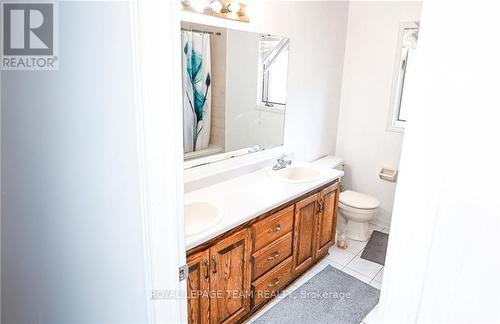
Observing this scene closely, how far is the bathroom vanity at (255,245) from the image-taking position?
172cm

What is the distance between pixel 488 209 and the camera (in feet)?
1.86

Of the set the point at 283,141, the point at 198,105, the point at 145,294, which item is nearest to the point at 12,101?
the point at 145,294

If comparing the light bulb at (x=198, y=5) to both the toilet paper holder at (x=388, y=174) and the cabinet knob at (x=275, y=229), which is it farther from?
the toilet paper holder at (x=388, y=174)

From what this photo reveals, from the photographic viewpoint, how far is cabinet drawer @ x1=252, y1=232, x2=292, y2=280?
2.06 m

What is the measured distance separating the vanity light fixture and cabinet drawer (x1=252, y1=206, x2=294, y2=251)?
134 centimetres

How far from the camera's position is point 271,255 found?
2.16m

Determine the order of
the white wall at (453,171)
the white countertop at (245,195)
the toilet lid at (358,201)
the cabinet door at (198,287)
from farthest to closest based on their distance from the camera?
the toilet lid at (358,201)
the white countertop at (245,195)
the cabinet door at (198,287)
the white wall at (453,171)

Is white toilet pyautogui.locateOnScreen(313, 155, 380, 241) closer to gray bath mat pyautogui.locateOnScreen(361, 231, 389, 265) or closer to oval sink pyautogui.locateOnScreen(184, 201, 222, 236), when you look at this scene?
gray bath mat pyautogui.locateOnScreen(361, 231, 389, 265)

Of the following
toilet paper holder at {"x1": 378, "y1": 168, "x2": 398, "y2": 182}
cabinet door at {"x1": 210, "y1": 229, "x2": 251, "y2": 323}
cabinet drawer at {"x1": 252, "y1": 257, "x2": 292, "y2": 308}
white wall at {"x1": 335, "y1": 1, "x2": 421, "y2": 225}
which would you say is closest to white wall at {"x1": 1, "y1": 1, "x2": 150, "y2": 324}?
cabinet door at {"x1": 210, "y1": 229, "x2": 251, "y2": 323}

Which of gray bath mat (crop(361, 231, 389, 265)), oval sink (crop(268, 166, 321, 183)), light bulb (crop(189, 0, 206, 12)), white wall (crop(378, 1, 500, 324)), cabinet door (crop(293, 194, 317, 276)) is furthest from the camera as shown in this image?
gray bath mat (crop(361, 231, 389, 265))

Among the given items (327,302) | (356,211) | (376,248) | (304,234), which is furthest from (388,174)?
(327,302)

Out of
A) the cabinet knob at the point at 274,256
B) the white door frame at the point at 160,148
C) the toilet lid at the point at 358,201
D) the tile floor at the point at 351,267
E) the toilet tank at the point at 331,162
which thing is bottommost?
the tile floor at the point at 351,267

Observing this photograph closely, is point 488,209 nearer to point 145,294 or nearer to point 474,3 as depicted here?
point 474,3

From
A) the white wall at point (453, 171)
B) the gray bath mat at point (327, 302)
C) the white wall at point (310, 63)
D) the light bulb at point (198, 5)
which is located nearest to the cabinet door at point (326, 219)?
the gray bath mat at point (327, 302)
